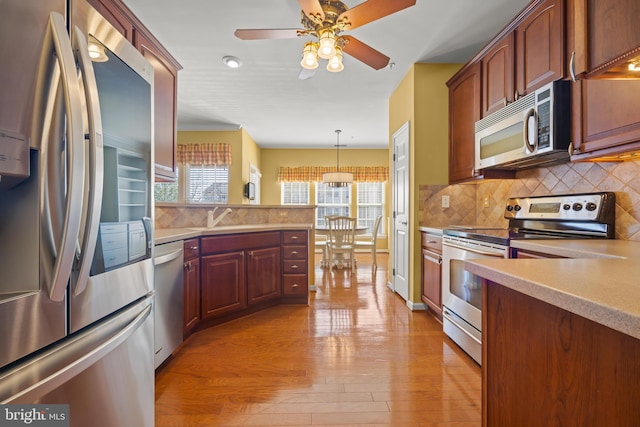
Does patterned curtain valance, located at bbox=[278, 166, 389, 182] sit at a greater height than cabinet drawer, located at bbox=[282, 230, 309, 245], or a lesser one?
greater

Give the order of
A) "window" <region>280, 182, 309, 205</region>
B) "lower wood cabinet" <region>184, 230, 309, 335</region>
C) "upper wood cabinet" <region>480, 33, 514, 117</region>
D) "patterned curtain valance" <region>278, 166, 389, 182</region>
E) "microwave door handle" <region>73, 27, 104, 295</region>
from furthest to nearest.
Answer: "window" <region>280, 182, 309, 205</region> < "patterned curtain valance" <region>278, 166, 389, 182</region> < "lower wood cabinet" <region>184, 230, 309, 335</region> < "upper wood cabinet" <region>480, 33, 514, 117</region> < "microwave door handle" <region>73, 27, 104, 295</region>

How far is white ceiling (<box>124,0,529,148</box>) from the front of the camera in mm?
2230

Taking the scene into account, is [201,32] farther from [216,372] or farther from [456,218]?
[456,218]

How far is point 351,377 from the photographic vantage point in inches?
71.0

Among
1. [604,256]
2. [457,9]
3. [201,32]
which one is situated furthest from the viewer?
[201,32]

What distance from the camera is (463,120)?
2.72 meters

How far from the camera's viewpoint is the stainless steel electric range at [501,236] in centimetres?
166

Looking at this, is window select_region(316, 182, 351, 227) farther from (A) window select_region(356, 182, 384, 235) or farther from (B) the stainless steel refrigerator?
(B) the stainless steel refrigerator

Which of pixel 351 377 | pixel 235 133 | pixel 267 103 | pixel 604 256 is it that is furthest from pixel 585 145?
pixel 235 133

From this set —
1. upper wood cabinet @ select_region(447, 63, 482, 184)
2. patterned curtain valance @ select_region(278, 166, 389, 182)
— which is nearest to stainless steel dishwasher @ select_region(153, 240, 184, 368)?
upper wood cabinet @ select_region(447, 63, 482, 184)

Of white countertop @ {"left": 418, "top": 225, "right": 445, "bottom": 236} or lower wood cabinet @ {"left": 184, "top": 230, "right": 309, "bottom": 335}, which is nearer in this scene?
lower wood cabinet @ {"left": 184, "top": 230, "right": 309, "bottom": 335}

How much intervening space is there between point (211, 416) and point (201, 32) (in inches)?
112

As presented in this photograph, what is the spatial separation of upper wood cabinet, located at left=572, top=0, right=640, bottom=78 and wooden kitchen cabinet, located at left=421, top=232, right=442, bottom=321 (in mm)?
1760

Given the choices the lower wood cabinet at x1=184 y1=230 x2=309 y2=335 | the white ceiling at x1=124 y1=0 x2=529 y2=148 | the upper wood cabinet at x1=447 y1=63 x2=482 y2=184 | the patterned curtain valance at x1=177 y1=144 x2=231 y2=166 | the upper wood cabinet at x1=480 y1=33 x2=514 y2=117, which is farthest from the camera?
the patterned curtain valance at x1=177 y1=144 x2=231 y2=166
